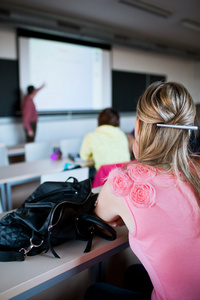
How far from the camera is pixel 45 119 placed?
577 centimetres

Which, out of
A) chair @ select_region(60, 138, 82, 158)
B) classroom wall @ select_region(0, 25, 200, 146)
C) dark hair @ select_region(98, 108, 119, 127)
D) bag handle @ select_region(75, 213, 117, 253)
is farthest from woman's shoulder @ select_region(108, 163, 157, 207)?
classroom wall @ select_region(0, 25, 200, 146)

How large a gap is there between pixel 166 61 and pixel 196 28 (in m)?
2.14

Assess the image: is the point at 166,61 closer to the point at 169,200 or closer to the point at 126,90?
the point at 126,90

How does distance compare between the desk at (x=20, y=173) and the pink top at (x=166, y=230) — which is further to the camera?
the desk at (x=20, y=173)

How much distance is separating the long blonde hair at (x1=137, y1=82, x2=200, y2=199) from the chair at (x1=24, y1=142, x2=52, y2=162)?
105 inches

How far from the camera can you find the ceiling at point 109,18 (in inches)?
191

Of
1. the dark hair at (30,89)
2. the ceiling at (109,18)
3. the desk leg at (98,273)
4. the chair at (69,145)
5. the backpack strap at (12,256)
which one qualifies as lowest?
the desk leg at (98,273)

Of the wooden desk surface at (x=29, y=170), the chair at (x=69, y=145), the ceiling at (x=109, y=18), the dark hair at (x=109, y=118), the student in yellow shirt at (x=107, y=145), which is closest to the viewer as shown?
the wooden desk surface at (x=29, y=170)

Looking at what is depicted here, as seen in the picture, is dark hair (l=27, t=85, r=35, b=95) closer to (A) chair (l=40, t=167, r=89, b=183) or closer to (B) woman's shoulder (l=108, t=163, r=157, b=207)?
(A) chair (l=40, t=167, r=89, b=183)

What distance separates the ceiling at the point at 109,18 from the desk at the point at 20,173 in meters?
3.34

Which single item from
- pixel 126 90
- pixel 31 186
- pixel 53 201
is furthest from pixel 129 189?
pixel 126 90

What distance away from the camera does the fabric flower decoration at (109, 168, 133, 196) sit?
847mm

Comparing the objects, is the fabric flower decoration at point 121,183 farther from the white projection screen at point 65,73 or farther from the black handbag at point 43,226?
the white projection screen at point 65,73

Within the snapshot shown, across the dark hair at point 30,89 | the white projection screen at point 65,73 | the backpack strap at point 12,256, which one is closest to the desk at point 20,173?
the backpack strap at point 12,256
